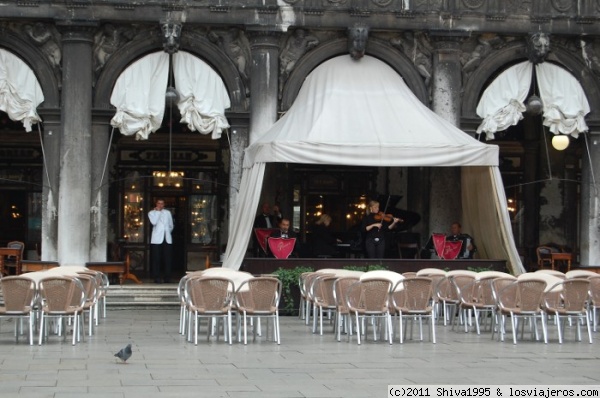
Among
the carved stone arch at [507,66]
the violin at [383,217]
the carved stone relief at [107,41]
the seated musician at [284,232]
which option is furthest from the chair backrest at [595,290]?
the carved stone relief at [107,41]

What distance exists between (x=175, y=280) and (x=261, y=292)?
10359mm

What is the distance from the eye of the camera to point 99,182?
2456 cm

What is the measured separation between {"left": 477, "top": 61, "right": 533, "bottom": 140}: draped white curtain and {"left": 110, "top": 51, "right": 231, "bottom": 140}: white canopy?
17.3 ft

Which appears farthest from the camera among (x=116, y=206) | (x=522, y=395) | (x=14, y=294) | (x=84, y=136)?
(x=116, y=206)

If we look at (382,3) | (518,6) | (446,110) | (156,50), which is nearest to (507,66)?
(518,6)

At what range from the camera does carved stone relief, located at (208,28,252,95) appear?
2481 centimetres

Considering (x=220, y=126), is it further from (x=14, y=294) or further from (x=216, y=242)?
(x=14, y=294)

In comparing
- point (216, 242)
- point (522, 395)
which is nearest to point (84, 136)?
point (216, 242)

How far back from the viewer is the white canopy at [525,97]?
2533 centimetres

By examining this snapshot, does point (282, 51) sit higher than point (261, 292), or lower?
higher

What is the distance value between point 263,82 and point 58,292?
9.51 m

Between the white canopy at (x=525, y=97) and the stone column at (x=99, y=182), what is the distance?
7495 mm

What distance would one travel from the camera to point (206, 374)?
515 inches

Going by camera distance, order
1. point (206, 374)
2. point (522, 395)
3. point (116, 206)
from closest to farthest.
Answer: point (522, 395) → point (206, 374) → point (116, 206)
